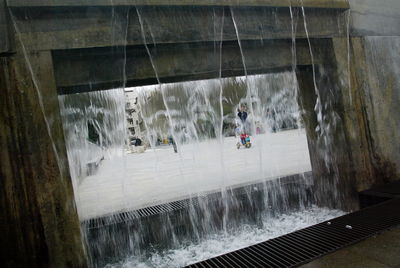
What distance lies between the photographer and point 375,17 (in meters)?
4.98

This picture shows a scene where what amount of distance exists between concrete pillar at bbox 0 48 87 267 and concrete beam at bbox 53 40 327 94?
1.41 feet

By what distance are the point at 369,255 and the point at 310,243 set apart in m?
0.56

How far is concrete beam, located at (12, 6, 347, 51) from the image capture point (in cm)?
314

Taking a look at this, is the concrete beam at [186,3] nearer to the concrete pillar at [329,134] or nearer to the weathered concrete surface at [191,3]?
the weathered concrete surface at [191,3]

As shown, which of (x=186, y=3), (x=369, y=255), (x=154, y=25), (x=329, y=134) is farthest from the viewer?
(x=329, y=134)

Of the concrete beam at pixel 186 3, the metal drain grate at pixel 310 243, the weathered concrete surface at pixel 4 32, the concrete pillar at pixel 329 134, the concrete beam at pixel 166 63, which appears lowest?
the metal drain grate at pixel 310 243

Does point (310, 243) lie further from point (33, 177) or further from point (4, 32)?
point (4, 32)

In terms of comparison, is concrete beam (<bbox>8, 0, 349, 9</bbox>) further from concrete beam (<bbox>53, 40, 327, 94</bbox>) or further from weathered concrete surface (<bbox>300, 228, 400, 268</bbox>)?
weathered concrete surface (<bbox>300, 228, 400, 268</bbox>)

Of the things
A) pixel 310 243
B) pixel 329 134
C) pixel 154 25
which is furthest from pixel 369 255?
pixel 154 25

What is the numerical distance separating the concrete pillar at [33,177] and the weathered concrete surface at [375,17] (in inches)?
179

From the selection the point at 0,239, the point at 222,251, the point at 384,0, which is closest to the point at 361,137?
the point at 384,0

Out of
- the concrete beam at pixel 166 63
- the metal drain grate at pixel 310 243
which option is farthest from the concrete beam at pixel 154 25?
the metal drain grate at pixel 310 243

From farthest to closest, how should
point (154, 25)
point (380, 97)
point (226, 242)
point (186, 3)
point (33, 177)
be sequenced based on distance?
point (380, 97) < point (226, 242) < point (186, 3) < point (154, 25) < point (33, 177)

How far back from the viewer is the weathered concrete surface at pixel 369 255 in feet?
7.83
